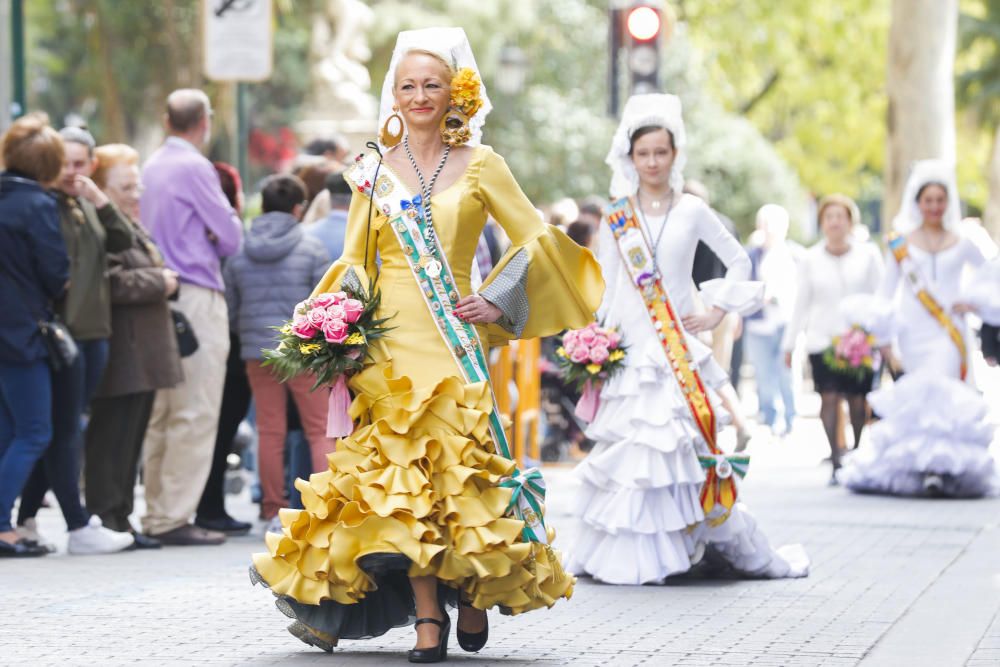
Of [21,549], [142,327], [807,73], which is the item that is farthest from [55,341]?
[807,73]

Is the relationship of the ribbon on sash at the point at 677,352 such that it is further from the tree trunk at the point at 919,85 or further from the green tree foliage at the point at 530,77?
the green tree foliage at the point at 530,77

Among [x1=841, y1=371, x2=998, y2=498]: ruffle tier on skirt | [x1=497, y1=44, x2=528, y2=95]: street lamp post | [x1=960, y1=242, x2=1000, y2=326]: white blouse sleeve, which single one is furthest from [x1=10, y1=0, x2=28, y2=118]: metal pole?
[x1=497, y1=44, x2=528, y2=95]: street lamp post

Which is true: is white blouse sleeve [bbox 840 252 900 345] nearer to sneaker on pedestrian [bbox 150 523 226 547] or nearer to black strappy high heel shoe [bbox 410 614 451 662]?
sneaker on pedestrian [bbox 150 523 226 547]

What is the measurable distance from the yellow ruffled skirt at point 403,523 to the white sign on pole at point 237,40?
689cm

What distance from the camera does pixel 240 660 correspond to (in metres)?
Result: 7.10

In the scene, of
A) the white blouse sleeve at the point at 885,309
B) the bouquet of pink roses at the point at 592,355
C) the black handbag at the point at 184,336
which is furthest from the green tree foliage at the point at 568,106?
the bouquet of pink roses at the point at 592,355

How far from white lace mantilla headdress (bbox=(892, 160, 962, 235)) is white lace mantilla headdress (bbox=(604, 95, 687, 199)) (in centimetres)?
430

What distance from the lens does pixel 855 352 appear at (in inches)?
572

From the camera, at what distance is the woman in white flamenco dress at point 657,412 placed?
30.6 feet

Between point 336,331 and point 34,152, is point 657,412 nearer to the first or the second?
point 336,331

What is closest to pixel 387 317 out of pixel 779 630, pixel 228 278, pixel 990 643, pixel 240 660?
pixel 240 660

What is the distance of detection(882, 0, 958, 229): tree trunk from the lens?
24.2 m

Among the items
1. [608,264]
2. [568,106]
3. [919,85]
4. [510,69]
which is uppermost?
[568,106]

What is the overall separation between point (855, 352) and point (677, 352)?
17.5ft
